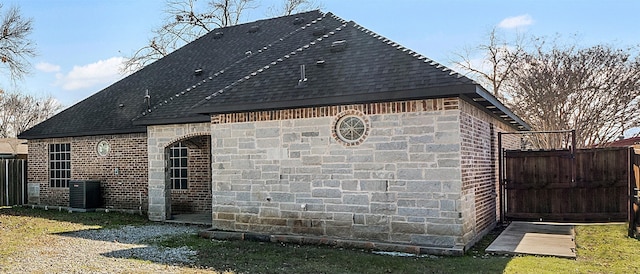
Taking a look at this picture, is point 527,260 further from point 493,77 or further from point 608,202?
point 493,77

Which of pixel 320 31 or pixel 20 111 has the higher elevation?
pixel 20 111

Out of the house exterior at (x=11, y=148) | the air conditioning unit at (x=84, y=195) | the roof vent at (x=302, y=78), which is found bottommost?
the air conditioning unit at (x=84, y=195)

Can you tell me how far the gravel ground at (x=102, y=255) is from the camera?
6.63m

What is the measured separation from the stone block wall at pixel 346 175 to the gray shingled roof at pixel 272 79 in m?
0.31

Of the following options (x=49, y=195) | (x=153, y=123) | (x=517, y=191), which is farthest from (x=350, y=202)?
(x=49, y=195)

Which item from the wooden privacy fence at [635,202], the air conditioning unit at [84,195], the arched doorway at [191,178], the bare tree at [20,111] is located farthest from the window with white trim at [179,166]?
the bare tree at [20,111]

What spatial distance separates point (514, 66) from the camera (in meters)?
22.0

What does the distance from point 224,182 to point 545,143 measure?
57.5ft

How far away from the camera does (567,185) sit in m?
10.7

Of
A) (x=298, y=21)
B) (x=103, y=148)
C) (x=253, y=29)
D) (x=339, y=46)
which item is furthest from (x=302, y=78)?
(x=103, y=148)

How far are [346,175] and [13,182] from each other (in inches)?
524

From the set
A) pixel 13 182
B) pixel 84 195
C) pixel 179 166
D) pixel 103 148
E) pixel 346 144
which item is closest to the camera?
pixel 346 144

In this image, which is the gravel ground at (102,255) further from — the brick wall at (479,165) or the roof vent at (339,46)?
the roof vent at (339,46)

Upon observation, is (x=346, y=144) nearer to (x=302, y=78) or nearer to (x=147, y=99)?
(x=302, y=78)
